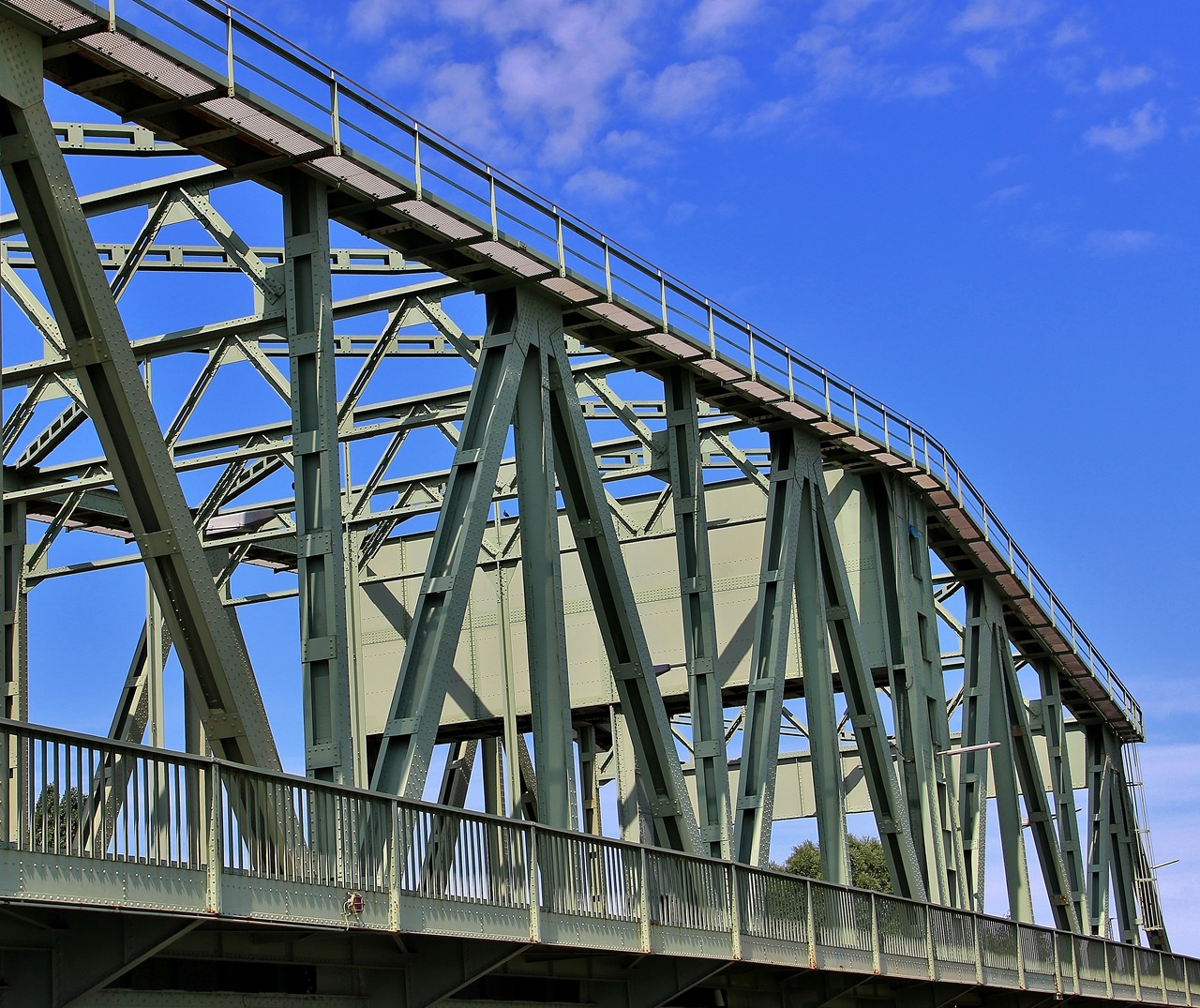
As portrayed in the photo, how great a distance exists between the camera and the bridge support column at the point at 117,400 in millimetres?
16438

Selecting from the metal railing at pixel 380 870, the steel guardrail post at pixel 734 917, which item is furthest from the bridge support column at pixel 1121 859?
the steel guardrail post at pixel 734 917

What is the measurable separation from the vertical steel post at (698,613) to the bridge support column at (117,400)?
1048 cm

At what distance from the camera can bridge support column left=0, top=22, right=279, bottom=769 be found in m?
16.4

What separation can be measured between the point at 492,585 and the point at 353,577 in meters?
10.7

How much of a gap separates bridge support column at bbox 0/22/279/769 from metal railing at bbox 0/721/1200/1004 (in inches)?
85.4

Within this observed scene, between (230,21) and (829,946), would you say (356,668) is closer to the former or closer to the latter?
(829,946)

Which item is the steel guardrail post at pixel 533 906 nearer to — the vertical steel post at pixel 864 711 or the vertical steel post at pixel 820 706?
the vertical steel post at pixel 820 706

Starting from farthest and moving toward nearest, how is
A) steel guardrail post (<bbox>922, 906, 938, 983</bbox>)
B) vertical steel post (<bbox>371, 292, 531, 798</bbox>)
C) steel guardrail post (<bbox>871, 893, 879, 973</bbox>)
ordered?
steel guardrail post (<bbox>922, 906, 938, 983</bbox>) < steel guardrail post (<bbox>871, 893, 879, 973</bbox>) < vertical steel post (<bbox>371, 292, 531, 798</bbox>)

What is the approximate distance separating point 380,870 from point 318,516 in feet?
15.5

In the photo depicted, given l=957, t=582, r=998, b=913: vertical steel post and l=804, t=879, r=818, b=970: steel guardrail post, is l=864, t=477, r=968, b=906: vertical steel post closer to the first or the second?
l=957, t=582, r=998, b=913: vertical steel post

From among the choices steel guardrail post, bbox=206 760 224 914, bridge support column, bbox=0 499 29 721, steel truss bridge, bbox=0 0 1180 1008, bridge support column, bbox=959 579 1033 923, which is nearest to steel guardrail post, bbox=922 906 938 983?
steel truss bridge, bbox=0 0 1180 1008

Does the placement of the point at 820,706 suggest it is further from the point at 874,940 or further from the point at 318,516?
the point at 318,516

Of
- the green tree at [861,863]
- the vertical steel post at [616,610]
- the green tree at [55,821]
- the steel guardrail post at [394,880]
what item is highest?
the vertical steel post at [616,610]

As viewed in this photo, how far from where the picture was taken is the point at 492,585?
4559 centimetres
